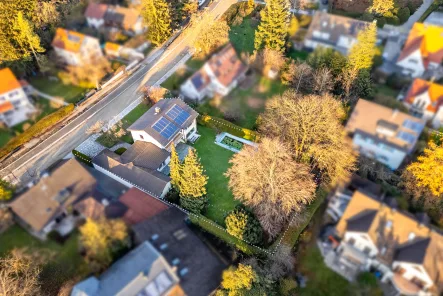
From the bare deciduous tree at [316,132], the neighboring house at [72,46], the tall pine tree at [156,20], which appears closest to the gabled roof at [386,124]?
the bare deciduous tree at [316,132]

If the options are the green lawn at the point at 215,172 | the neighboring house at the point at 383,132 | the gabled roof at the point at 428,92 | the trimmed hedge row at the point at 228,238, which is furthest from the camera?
the green lawn at the point at 215,172

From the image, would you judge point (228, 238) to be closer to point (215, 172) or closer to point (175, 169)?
point (175, 169)

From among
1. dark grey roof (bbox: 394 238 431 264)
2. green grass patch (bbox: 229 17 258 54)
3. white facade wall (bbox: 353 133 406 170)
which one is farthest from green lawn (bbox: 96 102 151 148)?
dark grey roof (bbox: 394 238 431 264)

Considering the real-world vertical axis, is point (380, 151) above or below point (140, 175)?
above

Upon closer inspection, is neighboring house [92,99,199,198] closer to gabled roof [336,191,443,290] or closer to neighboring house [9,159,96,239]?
neighboring house [9,159,96,239]

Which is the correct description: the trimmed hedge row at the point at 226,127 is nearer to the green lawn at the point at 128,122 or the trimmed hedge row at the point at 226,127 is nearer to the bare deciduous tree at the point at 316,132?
the bare deciduous tree at the point at 316,132

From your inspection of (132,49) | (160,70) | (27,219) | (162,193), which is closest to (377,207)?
(162,193)

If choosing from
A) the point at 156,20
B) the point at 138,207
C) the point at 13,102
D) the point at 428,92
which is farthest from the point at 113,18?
the point at 428,92
